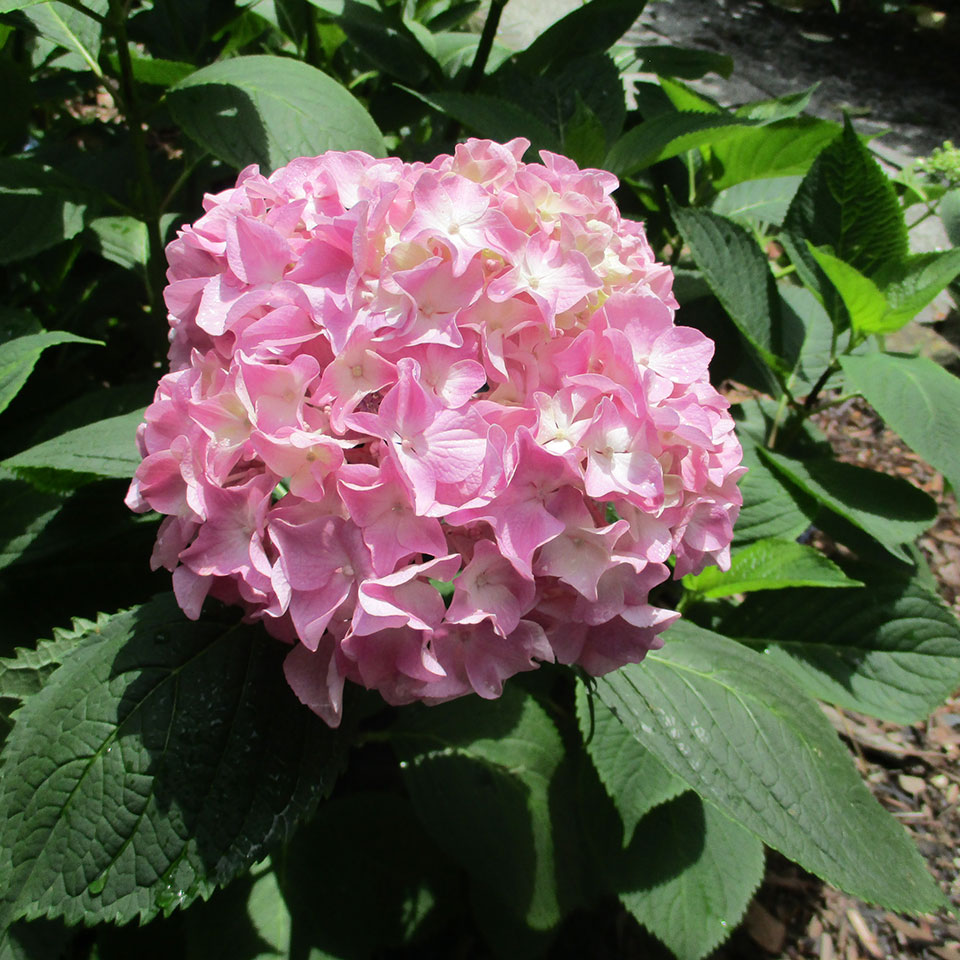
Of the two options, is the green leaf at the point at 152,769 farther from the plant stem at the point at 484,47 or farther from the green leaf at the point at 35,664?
the plant stem at the point at 484,47

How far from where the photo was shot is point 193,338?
3.11ft

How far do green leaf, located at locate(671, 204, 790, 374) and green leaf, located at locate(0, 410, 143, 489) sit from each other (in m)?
0.96

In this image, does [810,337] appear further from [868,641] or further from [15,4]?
[15,4]

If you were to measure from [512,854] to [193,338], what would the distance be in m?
0.97

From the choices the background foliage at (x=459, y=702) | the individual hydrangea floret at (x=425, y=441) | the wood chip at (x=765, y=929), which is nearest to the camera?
the individual hydrangea floret at (x=425, y=441)

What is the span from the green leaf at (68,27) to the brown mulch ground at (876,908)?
2.04 metres

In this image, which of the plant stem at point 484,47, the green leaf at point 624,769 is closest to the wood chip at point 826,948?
the green leaf at point 624,769

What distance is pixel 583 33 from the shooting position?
1.83 m

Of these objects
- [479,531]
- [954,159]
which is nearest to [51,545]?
[479,531]

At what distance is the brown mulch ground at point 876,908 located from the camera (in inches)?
68.8

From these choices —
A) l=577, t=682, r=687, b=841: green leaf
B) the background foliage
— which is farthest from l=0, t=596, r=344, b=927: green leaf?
l=577, t=682, r=687, b=841: green leaf

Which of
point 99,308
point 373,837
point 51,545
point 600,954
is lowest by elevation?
point 600,954

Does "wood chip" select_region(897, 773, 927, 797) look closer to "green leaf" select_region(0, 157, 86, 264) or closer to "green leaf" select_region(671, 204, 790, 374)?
"green leaf" select_region(671, 204, 790, 374)

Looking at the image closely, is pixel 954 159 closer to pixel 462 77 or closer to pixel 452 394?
pixel 462 77
